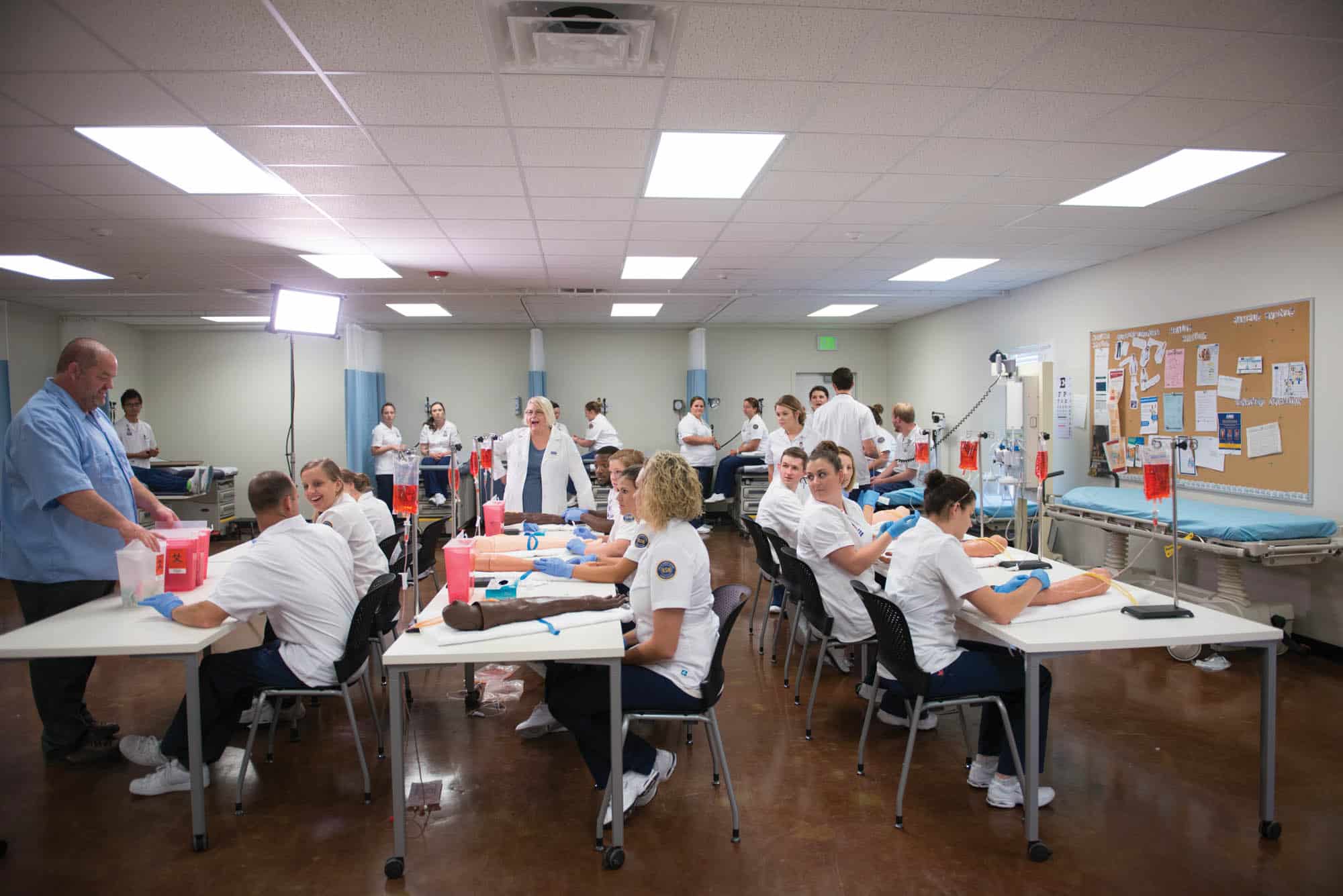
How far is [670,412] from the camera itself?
34.7 ft

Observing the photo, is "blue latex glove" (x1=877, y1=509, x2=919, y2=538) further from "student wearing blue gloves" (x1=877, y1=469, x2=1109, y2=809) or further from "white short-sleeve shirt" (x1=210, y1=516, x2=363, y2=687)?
"white short-sleeve shirt" (x1=210, y1=516, x2=363, y2=687)

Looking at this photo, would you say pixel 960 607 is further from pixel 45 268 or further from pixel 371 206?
pixel 45 268

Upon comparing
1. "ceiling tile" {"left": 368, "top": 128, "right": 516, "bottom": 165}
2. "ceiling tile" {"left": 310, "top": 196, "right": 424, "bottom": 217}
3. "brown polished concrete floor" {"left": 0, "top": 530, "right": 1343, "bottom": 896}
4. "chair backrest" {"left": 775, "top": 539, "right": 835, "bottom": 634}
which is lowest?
"brown polished concrete floor" {"left": 0, "top": 530, "right": 1343, "bottom": 896}

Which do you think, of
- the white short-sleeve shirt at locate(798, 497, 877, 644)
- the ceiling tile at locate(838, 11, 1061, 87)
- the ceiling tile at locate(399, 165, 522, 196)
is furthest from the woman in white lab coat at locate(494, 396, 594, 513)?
the ceiling tile at locate(838, 11, 1061, 87)

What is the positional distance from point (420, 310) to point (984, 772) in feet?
25.2

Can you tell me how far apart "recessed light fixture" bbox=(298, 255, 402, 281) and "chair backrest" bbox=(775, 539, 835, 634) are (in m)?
4.26

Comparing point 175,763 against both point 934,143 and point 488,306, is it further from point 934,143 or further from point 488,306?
point 488,306

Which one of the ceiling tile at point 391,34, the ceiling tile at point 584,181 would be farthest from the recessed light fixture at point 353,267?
the ceiling tile at point 391,34

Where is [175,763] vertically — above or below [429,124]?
below

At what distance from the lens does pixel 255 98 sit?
2900 millimetres

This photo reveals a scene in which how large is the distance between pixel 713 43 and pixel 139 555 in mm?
2792

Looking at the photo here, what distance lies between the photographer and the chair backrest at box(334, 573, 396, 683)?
264 cm

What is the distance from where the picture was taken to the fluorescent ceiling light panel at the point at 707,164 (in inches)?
134

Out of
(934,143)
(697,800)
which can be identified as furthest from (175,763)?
Result: (934,143)
